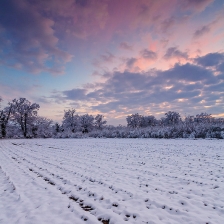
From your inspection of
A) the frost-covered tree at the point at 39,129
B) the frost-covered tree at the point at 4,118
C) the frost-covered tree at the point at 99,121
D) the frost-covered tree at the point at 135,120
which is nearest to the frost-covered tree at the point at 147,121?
the frost-covered tree at the point at 135,120

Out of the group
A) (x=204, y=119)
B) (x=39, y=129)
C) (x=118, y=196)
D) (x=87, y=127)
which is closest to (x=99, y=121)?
(x=87, y=127)

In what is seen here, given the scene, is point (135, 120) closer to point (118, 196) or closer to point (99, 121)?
point (99, 121)

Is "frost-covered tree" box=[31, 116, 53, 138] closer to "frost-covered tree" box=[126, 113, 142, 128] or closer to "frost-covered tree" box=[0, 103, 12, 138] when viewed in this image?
"frost-covered tree" box=[0, 103, 12, 138]

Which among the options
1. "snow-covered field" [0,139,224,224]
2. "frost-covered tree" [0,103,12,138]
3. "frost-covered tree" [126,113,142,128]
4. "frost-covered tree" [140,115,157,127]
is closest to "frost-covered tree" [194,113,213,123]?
"snow-covered field" [0,139,224,224]

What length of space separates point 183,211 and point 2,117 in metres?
57.4

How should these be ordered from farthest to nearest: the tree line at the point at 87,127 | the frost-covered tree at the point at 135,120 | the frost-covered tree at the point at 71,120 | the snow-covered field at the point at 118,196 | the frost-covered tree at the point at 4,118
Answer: the frost-covered tree at the point at 135,120 < the frost-covered tree at the point at 71,120 < the frost-covered tree at the point at 4,118 < the tree line at the point at 87,127 < the snow-covered field at the point at 118,196

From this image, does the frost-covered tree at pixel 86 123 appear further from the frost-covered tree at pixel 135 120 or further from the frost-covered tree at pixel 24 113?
the frost-covered tree at pixel 135 120

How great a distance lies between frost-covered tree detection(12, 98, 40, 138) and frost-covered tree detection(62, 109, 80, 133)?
16.7 meters

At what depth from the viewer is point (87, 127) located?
73875 millimetres

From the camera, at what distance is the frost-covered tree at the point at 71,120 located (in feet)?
222

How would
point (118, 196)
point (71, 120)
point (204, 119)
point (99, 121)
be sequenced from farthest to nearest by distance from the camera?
point (99, 121), point (71, 120), point (204, 119), point (118, 196)

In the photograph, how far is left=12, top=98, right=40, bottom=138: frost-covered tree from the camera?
51156 millimetres

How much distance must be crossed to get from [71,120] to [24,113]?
19775 mm

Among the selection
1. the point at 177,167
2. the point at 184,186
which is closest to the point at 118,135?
the point at 177,167
